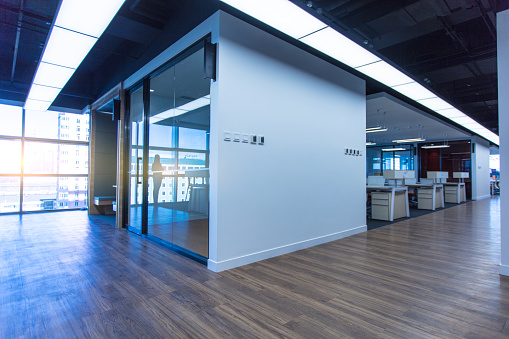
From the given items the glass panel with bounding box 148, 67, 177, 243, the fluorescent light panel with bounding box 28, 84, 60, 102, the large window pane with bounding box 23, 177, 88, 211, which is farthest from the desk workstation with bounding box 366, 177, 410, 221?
the large window pane with bounding box 23, 177, 88, 211

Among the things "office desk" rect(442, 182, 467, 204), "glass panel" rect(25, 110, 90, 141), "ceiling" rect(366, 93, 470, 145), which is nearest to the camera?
"ceiling" rect(366, 93, 470, 145)

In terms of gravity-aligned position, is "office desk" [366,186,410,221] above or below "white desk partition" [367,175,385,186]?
below

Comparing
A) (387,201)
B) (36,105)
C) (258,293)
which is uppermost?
(36,105)

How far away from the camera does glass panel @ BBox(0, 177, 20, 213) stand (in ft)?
25.3

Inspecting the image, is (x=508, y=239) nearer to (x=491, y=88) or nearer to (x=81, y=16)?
(x=81, y=16)

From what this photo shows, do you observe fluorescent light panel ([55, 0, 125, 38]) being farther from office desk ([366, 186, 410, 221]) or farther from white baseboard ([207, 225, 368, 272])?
office desk ([366, 186, 410, 221])

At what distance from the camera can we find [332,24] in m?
3.49

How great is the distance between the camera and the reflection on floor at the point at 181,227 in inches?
141

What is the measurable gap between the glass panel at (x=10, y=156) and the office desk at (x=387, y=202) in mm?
Result: 9798

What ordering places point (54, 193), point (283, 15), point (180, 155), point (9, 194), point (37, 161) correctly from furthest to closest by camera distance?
1. point (54, 193)
2. point (37, 161)
3. point (9, 194)
4. point (180, 155)
5. point (283, 15)

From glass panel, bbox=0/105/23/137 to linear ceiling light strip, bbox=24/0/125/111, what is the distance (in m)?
2.69

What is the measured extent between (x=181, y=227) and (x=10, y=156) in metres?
7.11

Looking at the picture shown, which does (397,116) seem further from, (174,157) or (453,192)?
(174,157)

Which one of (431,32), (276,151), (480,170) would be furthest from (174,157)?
(480,170)
